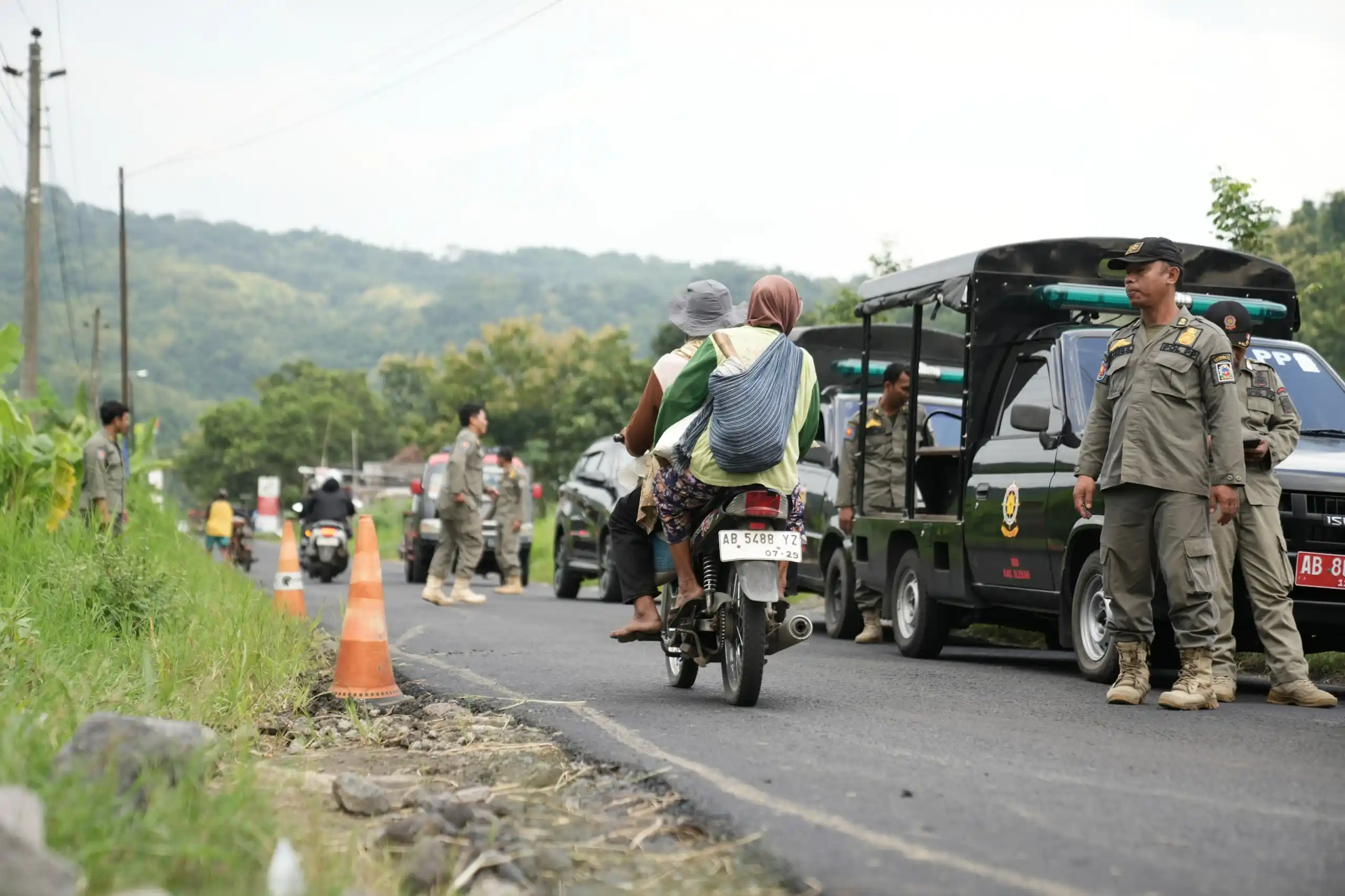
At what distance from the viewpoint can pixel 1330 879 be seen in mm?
4117

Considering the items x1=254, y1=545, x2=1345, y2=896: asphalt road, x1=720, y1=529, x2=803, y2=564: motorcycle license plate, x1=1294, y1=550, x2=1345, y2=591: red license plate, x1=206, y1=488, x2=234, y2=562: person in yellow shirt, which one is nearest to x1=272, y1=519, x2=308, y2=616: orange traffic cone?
x1=254, y1=545, x2=1345, y2=896: asphalt road

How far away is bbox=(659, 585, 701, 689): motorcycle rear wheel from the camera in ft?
26.3

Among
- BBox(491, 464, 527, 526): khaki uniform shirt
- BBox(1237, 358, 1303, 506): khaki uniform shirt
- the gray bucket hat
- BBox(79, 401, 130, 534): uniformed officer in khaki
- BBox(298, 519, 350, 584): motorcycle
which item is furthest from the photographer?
BBox(298, 519, 350, 584): motorcycle

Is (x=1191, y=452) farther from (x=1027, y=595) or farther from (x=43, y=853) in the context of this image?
(x=43, y=853)

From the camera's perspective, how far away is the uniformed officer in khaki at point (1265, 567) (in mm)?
8125

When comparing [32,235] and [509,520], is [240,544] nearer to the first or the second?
[32,235]

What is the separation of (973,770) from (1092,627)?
371 centimetres

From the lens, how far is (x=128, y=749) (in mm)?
4539

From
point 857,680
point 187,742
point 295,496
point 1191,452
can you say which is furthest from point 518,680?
point 295,496

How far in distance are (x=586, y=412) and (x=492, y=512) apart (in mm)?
36131

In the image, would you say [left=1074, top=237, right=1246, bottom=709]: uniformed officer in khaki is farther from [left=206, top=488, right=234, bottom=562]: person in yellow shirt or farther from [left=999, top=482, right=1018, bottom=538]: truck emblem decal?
[left=206, top=488, right=234, bottom=562]: person in yellow shirt

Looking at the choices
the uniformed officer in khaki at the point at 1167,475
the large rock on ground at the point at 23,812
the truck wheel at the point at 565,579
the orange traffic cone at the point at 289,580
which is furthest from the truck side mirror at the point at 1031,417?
the truck wheel at the point at 565,579

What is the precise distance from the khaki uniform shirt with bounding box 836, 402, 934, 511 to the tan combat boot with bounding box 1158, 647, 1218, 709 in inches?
179

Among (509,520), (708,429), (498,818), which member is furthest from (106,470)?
(498,818)
